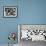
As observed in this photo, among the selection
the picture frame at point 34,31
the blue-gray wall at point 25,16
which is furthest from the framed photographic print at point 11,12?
the picture frame at point 34,31

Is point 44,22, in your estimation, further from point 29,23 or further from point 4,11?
point 4,11

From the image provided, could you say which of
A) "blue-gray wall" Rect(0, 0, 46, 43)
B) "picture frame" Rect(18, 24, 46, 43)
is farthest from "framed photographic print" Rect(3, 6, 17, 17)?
"picture frame" Rect(18, 24, 46, 43)

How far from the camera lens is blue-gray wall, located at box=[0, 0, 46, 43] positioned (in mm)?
3672

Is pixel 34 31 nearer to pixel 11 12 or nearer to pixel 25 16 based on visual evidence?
pixel 25 16

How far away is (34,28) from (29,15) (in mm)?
398

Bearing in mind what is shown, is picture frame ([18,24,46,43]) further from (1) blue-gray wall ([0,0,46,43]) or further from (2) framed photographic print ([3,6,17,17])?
(2) framed photographic print ([3,6,17,17])

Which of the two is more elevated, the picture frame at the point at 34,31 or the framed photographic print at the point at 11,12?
the framed photographic print at the point at 11,12

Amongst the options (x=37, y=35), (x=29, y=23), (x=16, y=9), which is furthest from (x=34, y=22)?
(x=16, y=9)

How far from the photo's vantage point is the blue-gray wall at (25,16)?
3.67m

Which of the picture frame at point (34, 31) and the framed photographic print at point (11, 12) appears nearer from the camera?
the picture frame at point (34, 31)

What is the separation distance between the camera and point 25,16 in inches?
145

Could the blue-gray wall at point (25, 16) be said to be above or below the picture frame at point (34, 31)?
above

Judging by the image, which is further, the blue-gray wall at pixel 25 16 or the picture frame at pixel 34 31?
the blue-gray wall at pixel 25 16

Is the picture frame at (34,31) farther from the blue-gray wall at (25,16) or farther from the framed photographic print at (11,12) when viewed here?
the framed photographic print at (11,12)
